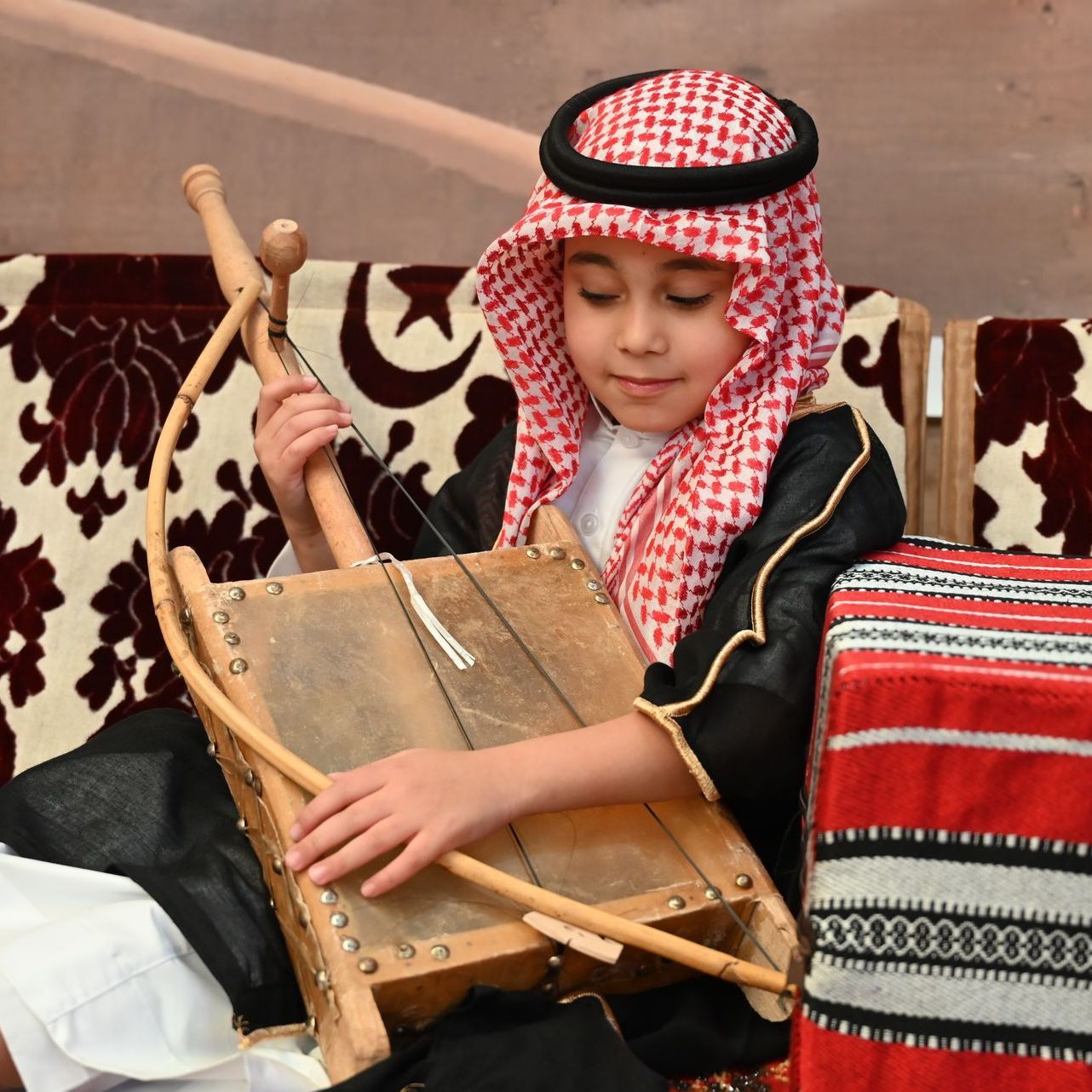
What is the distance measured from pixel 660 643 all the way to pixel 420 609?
23 centimetres

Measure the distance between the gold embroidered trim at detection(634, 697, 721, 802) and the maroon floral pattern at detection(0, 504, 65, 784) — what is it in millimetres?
931

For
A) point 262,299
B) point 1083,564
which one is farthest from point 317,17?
point 1083,564

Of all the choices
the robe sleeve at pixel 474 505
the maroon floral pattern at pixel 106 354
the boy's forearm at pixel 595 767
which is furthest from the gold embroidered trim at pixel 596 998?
the maroon floral pattern at pixel 106 354

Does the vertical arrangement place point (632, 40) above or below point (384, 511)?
above

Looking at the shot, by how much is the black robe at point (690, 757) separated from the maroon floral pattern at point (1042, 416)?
0.43 metres

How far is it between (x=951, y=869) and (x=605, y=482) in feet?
2.15

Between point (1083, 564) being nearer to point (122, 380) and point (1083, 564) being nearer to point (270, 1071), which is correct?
point (270, 1071)

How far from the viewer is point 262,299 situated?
155cm

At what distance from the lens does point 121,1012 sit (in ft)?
3.60

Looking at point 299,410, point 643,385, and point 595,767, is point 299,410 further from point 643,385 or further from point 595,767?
point 595,767

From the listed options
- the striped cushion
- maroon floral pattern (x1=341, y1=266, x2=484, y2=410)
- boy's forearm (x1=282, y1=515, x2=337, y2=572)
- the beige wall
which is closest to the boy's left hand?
the striped cushion

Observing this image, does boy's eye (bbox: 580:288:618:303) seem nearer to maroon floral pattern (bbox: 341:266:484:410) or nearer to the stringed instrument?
the stringed instrument

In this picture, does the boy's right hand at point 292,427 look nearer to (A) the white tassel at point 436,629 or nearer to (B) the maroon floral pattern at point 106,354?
(A) the white tassel at point 436,629

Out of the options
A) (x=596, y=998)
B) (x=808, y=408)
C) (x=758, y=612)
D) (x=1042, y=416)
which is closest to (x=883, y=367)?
(x=1042, y=416)
